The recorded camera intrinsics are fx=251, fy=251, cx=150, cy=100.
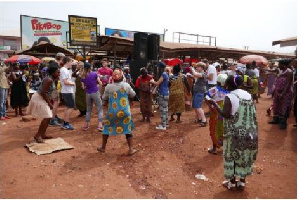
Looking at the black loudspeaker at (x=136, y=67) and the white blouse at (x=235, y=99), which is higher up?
the black loudspeaker at (x=136, y=67)

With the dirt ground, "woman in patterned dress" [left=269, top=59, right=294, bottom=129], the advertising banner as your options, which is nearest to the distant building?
the advertising banner

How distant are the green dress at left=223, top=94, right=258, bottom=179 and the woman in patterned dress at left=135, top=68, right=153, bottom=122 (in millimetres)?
3921

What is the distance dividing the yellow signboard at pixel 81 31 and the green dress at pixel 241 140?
11.1 m

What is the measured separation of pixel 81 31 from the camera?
13336mm

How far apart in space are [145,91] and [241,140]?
417 cm

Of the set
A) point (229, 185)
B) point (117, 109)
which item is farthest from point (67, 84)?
point (229, 185)

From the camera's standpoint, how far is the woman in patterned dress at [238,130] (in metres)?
3.21

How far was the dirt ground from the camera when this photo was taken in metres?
3.42

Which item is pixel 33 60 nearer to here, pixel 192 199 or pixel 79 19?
pixel 79 19

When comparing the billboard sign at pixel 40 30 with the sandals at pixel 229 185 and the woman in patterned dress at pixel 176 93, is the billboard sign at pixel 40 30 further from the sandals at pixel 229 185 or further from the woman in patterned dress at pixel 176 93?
the sandals at pixel 229 185

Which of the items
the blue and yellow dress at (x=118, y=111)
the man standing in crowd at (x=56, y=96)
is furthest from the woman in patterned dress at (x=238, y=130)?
the man standing in crowd at (x=56, y=96)

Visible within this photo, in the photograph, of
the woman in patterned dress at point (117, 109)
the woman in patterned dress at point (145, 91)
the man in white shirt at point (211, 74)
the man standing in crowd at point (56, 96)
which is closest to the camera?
the woman in patterned dress at point (117, 109)

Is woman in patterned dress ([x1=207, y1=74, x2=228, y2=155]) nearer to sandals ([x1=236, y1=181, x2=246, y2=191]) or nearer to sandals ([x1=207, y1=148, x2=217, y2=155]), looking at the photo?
sandals ([x1=207, y1=148, x2=217, y2=155])

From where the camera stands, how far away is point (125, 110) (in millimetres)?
4562
